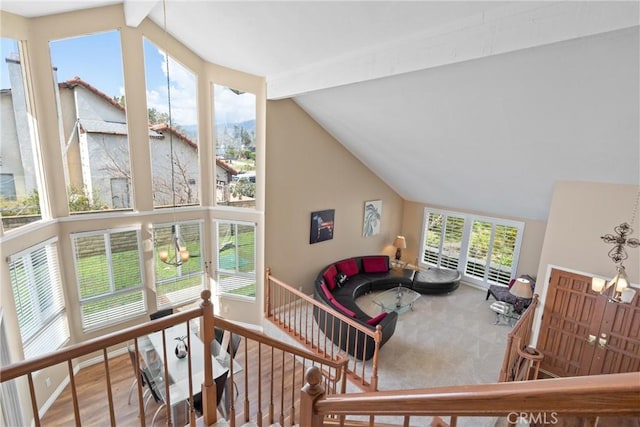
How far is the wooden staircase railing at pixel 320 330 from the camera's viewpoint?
449 cm

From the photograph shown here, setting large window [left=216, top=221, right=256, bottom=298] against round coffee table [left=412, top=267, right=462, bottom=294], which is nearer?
large window [left=216, top=221, right=256, bottom=298]

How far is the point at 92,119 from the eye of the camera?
4.85 metres

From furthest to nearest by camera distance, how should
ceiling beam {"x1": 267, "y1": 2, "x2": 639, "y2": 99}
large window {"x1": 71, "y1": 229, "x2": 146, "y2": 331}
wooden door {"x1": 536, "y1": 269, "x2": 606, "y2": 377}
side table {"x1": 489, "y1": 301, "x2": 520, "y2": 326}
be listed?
side table {"x1": 489, "y1": 301, "x2": 520, "y2": 326} < large window {"x1": 71, "y1": 229, "x2": 146, "y2": 331} < wooden door {"x1": 536, "y1": 269, "x2": 606, "y2": 377} < ceiling beam {"x1": 267, "y1": 2, "x2": 639, "y2": 99}

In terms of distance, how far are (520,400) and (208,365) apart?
2125 millimetres

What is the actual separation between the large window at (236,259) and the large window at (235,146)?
0.54 meters

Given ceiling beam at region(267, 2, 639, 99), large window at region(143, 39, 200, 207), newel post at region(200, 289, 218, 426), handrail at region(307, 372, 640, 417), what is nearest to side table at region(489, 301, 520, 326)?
ceiling beam at region(267, 2, 639, 99)

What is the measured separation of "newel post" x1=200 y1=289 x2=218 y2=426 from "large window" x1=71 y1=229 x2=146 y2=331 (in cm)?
406

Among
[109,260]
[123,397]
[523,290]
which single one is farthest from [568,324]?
[109,260]

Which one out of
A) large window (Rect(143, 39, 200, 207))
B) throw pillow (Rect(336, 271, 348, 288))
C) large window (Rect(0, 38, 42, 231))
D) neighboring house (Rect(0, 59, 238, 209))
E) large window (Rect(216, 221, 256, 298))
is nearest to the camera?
large window (Rect(0, 38, 42, 231))

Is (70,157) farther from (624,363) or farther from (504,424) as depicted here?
(624,363)

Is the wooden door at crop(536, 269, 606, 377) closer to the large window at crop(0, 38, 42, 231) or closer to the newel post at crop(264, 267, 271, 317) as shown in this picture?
the newel post at crop(264, 267, 271, 317)

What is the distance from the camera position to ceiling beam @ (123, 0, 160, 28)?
4167 millimetres

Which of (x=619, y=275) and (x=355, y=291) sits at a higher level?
(x=619, y=275)

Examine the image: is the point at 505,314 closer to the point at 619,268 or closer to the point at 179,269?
the point at 619,268
